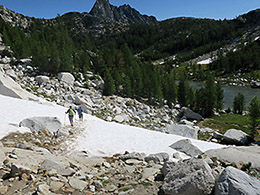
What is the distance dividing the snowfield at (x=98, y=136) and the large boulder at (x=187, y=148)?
58 cm

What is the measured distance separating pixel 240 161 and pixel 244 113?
48.0 m

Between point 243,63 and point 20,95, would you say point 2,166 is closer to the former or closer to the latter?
point 20,95

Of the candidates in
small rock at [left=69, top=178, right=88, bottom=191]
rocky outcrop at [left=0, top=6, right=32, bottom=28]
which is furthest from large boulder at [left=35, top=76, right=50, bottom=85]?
rocky outcrop at [left=0, top=6, right=32, bottom=28]

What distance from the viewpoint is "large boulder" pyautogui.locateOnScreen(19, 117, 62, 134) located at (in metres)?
14.7

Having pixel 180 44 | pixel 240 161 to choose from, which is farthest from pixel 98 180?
pixel 180 44

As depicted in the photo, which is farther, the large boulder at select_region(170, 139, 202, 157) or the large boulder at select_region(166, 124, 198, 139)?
the large boulder at select_region(166, 124, 198, 139)

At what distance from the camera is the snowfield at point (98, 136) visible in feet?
46.0

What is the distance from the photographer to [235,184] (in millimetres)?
5871

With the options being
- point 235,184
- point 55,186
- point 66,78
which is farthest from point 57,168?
point 66,78

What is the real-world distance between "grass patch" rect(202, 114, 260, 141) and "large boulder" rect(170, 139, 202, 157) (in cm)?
2327

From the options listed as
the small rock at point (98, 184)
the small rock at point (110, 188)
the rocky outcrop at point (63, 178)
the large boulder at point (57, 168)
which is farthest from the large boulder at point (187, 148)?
the large boulder at point (57, 168)

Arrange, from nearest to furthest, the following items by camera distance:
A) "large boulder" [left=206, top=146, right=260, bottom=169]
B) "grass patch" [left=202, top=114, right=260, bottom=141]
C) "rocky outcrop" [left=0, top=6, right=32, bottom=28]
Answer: "large boulder" [left=206, top=146, right=260, bottom=169] < "grass patch" [left=202, top=114, right=260, bottom=141] < "rocky outcrop" [left=0, top=6, right=32, bottom=28]

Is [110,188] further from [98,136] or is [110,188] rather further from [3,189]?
[98,136]

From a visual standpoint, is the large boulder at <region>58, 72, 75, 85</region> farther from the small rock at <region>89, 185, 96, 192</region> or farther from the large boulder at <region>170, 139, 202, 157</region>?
the small rock at <region>89, 185, 96, 192</region>
